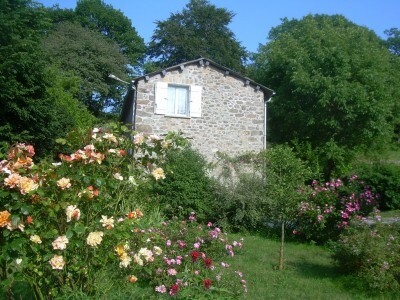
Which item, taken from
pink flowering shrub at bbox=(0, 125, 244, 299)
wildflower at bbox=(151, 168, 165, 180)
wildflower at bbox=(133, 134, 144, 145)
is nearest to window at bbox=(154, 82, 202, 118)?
pink flowering shrub at bbox=(0, 125, 244, 299)

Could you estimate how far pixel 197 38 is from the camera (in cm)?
3017

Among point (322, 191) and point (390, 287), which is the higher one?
point (322, 191)

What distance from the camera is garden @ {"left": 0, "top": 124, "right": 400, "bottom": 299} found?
341cm

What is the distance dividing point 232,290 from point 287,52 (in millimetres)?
17758

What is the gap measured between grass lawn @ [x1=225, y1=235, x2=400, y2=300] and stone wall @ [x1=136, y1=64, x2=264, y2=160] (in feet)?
22.2

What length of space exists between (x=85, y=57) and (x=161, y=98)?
1472 cm

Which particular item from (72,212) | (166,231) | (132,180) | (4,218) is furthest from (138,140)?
(166,231)

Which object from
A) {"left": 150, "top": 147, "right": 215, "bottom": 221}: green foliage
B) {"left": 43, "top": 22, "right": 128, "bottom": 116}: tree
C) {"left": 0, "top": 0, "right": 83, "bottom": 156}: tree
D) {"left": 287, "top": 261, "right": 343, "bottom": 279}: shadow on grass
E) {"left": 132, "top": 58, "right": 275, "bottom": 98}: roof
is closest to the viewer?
{"left": 287, "top": 261, "right": 343, "bottom": 279}: shadow on grass

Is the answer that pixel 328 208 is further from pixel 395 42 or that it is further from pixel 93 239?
pixel 395 42

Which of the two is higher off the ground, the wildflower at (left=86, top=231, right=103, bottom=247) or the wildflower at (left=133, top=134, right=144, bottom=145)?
the wildflower at (left=133, top=134, right=144, bottom=145)

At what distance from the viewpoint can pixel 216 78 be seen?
52.2 ft

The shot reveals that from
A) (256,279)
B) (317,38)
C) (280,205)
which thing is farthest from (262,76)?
(256,279)

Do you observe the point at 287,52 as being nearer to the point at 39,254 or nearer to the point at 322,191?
the point at 322,191

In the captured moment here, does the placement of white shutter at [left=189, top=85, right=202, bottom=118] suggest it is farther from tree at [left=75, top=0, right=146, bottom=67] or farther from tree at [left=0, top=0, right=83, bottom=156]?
tree at [left=75, top=0, right=146, bottom=67]
